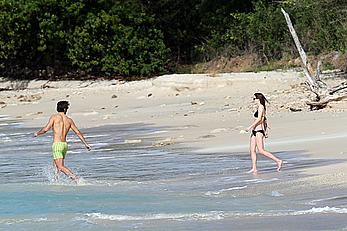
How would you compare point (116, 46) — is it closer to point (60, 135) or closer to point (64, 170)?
point (60, 135)

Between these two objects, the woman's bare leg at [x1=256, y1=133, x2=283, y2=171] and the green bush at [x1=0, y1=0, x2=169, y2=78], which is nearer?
the woman's bare leg at [x1=256, y1=133, x2=283, y2=171]

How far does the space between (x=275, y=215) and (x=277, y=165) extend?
364 centimetres

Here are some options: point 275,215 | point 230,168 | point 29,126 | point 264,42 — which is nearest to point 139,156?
point 230,168

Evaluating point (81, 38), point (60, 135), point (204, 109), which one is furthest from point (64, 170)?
point (81, 38)

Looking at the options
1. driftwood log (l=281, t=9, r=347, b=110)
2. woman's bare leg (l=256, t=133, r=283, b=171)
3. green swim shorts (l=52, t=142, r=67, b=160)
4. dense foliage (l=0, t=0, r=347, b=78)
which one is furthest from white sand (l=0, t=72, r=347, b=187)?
green swim shorts (l=52, t=142, r=67, b=160)

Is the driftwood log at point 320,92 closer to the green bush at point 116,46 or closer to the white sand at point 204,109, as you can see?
the white sand at point 204,109

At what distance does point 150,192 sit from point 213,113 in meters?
10.5

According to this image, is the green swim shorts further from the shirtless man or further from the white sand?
the white sand

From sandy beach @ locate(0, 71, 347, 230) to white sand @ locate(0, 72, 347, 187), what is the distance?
2cm

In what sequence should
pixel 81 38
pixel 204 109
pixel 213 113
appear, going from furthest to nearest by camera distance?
pixel 81 38
pixel 204 109
pixel 213 113

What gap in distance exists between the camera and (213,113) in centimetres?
2114

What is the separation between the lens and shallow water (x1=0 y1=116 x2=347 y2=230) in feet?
28.5

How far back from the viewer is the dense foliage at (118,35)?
103 feet

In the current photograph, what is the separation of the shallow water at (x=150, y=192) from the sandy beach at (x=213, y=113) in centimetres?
29
